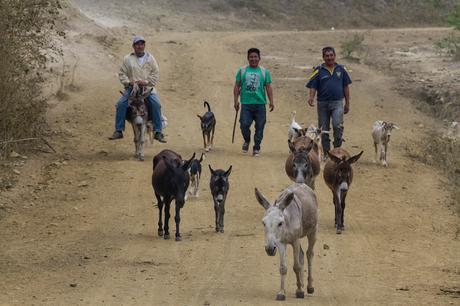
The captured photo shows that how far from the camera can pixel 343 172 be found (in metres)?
14.5

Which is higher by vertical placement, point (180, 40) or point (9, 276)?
point (180, 40)

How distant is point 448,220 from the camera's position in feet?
51.0

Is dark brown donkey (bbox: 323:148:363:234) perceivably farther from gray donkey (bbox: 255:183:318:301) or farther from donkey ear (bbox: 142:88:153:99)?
donkey ear (bbox: 142:88:153:99)

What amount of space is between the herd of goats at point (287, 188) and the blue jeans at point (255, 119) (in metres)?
0.58

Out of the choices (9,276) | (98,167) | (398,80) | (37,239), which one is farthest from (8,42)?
(398,80)

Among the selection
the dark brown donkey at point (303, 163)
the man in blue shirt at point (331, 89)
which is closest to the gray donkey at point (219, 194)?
the dark brown donkey at point (303, 163)

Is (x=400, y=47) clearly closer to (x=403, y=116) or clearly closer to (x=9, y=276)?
(x=403, y=116)

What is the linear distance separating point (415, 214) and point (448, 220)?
1.78 ft

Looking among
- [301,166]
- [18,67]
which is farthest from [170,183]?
[18,67]

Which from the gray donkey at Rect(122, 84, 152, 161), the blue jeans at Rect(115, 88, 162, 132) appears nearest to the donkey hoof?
the gray donkey at Rect(122, 84, 152, 161)

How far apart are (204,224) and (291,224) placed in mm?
3989

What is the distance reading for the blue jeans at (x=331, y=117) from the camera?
18.7 m

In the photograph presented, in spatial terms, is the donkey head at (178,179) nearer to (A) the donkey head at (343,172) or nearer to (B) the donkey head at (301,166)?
(B) the donkey head at (301,166)

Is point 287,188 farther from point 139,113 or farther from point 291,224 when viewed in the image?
point 139,113
